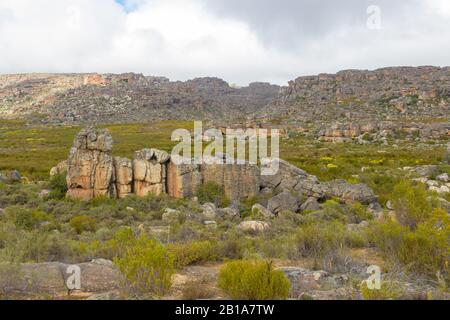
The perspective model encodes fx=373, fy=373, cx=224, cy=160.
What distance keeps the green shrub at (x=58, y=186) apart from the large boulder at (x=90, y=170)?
2.13 ft

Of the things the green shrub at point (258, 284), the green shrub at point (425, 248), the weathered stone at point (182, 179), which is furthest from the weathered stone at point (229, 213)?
the green shrub at point (258, 284)

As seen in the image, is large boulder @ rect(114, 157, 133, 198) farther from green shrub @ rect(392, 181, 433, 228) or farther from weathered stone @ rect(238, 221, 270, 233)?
green shrub @ rect(392, 181, 433, 228)

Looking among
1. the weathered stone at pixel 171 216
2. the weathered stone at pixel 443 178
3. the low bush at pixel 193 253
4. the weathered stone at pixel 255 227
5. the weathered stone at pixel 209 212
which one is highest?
the low bush at pixel 193 253

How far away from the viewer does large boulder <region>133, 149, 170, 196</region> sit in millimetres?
19109

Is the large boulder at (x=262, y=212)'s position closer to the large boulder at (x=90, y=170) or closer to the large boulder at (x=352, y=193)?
the large boulder at (x=352, y=193)

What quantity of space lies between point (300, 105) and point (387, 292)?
8881 cm

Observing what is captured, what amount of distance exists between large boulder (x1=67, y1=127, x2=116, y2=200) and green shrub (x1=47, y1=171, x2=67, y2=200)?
648mm

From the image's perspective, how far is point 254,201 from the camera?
1880cm

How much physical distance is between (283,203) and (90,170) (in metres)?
9.60

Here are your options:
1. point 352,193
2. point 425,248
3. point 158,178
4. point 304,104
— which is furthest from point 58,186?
point 304,104

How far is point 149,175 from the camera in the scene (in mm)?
19156

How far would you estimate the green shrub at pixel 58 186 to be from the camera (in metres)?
18.6

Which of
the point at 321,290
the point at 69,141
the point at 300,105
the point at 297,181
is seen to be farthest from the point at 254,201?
the point at 300,105

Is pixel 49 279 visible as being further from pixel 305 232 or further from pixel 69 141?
pixel 69 141
